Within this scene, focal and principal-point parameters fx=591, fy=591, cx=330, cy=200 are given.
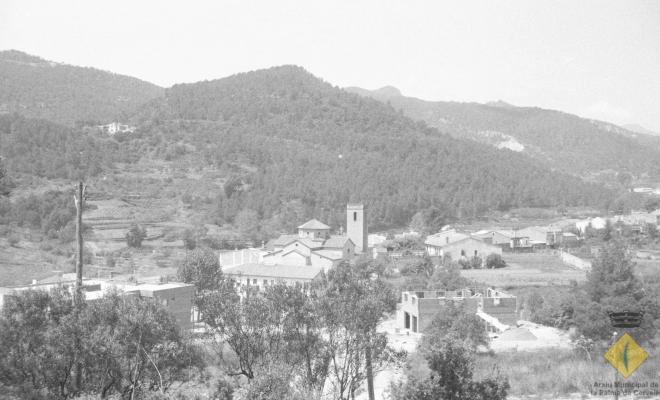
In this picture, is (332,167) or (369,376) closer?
(369,376)

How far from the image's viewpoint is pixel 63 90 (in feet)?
382

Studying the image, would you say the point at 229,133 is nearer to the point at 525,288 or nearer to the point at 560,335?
the point at 525,288

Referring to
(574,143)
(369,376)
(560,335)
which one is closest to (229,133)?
(560,335)

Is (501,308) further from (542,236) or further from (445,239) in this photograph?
(542,236)

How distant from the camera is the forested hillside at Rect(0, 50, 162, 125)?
10088cm

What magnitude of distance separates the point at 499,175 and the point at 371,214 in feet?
104

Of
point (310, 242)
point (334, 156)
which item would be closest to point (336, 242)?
point (310, 242)

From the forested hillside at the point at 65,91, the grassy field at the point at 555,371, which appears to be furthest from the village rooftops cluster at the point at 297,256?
the forested hillside at the point at 65,91

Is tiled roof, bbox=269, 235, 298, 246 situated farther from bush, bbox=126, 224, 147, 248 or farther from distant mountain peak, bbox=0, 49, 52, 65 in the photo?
distant mountain peak, bbox=0, 49, 52, 65

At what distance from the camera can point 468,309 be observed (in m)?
26.3

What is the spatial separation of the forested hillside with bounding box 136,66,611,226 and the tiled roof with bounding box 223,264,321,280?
85.7 feet

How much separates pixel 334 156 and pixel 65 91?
60.3 meters

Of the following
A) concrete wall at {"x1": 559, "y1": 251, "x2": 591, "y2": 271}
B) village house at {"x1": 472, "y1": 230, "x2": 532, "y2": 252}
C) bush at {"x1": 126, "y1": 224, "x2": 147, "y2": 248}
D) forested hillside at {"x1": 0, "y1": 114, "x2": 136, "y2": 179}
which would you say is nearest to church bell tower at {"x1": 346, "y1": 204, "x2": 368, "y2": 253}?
village house at {"x1": 472, "y1": 230, "x2": 532, "y2": 252}

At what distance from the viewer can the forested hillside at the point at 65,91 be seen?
100875 mm
